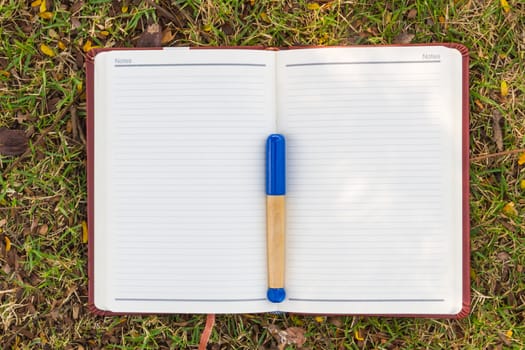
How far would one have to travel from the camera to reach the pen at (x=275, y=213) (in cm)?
106

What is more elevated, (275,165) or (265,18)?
(265,18)

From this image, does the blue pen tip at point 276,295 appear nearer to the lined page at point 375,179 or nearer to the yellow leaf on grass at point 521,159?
the lined page at point 375,179

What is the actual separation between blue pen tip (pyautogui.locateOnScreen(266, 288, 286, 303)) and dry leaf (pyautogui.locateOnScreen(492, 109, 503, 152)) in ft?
1.81

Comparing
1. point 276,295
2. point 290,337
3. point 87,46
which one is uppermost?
point 87,46

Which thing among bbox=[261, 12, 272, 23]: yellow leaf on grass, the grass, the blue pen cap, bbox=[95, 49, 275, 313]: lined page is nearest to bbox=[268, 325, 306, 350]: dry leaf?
the grass

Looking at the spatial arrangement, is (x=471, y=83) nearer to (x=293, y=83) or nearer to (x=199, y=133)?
(x=293, y=83)

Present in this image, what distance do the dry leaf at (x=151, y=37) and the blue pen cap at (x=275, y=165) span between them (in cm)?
34

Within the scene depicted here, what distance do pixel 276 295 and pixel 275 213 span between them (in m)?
0.16

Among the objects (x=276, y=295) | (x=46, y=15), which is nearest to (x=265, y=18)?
(x=46, y=15)

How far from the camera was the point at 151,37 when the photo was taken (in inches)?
46.8

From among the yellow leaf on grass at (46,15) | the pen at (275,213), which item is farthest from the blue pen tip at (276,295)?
the yellow leaf on grass at (46,15)

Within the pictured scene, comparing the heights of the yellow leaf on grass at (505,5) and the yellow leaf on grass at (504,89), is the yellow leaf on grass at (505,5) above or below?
above

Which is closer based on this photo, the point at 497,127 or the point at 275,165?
the point at 275,165

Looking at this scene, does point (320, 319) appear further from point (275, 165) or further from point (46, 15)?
point (46, 15)
